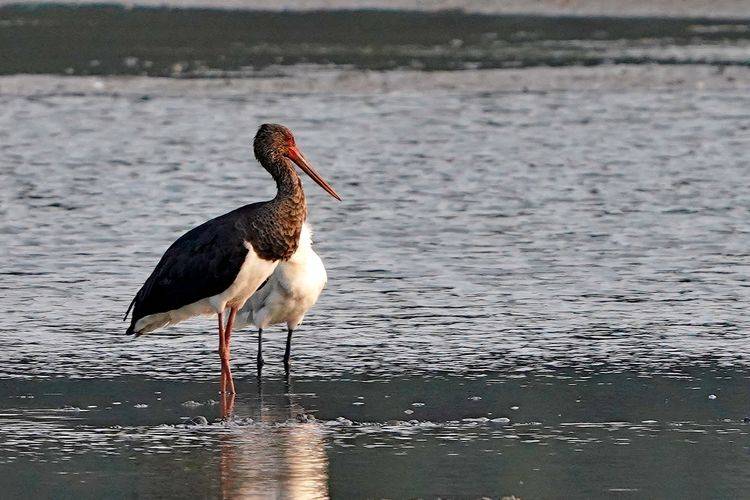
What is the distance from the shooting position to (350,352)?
10133 millimetres

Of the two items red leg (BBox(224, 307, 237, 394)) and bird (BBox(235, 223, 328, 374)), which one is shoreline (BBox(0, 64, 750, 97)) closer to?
bird (BBox(235, 223, 328, 374))

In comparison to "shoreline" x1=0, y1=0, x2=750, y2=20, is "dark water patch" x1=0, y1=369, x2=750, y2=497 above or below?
below

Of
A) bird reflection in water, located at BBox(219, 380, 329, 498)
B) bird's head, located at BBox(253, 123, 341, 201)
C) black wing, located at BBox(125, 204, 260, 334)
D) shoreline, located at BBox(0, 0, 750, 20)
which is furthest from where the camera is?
shoreline, located at BBox(0, 0, 750, 20)

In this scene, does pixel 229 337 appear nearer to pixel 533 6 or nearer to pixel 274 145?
pixel 274 145

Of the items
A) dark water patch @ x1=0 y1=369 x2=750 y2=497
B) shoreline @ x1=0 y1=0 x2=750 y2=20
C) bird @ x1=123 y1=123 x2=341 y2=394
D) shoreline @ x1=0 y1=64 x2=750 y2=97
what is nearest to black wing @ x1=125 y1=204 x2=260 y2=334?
bird @ x1=123 y1=123 x2=341 y2=394

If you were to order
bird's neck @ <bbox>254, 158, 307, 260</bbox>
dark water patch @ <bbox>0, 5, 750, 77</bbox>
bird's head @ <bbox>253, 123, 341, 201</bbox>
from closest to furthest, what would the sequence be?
bird's neck @ <bbox>254, 158, 307, 260</bbox> → bird's head @ <bbox>253, 123, 341, 201</bbox> → dark water patch @ <bbox>0, 5, 750, 77</bbox>

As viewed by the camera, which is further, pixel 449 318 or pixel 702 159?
pixel 702 159

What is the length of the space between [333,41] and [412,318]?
20.6 metres

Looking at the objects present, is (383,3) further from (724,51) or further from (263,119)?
(263,119)

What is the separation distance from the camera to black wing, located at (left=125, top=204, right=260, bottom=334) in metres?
9.24

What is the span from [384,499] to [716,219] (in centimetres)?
796

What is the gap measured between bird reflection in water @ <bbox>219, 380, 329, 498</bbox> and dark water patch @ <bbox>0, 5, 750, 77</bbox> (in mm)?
17799

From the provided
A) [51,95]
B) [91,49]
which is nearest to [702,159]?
[51,95]

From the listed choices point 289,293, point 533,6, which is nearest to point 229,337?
point 289,293
